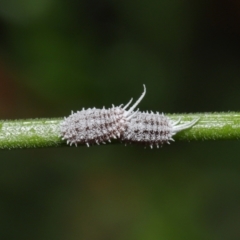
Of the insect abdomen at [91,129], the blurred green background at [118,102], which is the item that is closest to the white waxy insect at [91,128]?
the insect abdomen at [91,129]

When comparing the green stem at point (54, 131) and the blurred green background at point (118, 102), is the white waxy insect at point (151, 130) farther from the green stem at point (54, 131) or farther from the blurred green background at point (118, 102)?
the blurred green background at point (118, 102)

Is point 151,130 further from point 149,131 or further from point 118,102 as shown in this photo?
point 118,102

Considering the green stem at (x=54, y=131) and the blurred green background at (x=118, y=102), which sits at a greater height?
the blurred green background at (x=118, y=102)

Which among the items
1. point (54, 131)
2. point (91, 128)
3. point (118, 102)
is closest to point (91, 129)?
point (91, 128)
